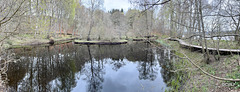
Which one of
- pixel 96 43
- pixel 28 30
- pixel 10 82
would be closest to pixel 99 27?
pixel 96 43

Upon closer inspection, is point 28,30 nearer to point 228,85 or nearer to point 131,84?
point 131,84

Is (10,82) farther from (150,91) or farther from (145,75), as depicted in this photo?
(145,75)

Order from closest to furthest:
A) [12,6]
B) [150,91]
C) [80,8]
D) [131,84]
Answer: [12,6] < [150,91] < [131,84] < [80,8]

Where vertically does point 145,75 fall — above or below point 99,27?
below

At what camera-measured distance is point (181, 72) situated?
228 inches

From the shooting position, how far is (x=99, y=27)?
2078 cm

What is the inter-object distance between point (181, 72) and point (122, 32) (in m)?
20.9

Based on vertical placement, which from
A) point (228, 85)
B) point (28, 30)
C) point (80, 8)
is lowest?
point (228, 85)

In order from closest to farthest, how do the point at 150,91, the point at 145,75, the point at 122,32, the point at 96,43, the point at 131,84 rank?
the point at 150,91
the point at 131,84
the point at 145,75
the point at 96,43
the point at 122,32

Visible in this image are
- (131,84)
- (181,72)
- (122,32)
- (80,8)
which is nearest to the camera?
(131,84)

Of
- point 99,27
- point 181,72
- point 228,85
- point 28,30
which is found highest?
point 99,27

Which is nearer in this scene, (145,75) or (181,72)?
(181,72)

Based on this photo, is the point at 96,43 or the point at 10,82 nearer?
the point at 10,82

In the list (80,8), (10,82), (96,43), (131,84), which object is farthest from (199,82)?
(80,8)
